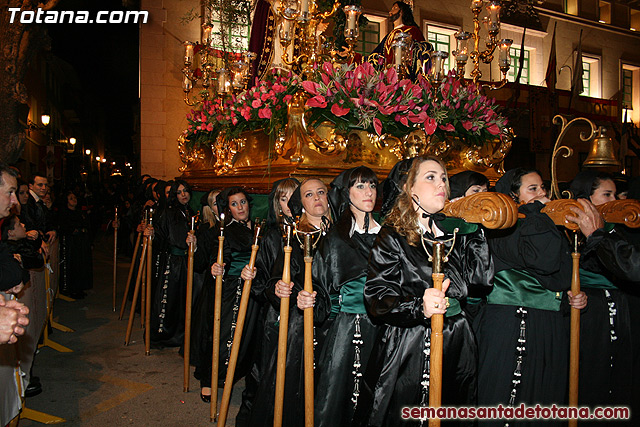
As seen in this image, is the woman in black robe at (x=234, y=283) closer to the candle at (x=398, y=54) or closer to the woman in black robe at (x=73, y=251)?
the candle at (x=398, y=54)

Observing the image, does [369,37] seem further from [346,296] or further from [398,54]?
[346,296]

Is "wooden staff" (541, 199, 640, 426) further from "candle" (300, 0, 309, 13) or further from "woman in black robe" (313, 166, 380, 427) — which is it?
"candle" (300, 0, 309, 13)

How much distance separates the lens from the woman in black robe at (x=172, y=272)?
646 cm

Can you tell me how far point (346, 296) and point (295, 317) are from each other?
2.08 ft

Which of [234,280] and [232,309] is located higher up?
[234,280]

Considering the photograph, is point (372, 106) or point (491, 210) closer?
point (491, 210)

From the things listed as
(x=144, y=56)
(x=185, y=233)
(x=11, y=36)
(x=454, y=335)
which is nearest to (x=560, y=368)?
(x=454, y=335)

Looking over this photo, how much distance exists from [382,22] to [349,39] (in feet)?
38.8

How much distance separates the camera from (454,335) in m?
2.73

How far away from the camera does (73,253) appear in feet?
31.6

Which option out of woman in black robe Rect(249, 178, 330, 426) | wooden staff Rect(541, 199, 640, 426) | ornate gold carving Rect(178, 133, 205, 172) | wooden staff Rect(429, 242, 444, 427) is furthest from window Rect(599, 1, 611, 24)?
wooden staff Rect(429, 242, 444, 427)

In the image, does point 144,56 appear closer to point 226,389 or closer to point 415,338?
point 226,389

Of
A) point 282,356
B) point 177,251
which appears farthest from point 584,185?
point 177,251

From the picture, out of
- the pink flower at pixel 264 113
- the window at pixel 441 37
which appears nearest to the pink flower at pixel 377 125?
the pink flower at pixel 264 113
